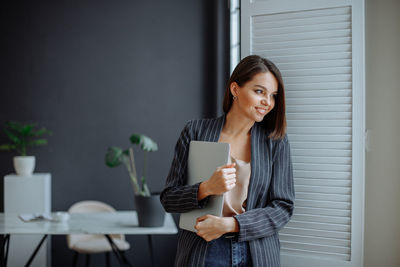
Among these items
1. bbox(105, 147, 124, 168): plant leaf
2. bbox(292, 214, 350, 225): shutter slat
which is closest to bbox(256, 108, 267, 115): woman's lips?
bbox(292, 214, 350, 225): shutter slat

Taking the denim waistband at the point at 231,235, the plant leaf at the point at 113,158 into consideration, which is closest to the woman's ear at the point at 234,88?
the denim waistband at the point at 231,235

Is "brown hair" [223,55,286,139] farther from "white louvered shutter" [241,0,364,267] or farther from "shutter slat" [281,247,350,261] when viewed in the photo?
"shutter slat" [281,247,350,261]

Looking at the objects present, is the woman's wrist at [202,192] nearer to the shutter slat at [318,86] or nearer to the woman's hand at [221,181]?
the woman's hand at [221,181]

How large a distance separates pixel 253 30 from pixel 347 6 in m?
0.45

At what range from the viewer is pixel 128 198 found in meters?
3.81

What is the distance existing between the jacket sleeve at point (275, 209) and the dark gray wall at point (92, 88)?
228 cm

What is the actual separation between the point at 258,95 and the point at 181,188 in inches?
19.2

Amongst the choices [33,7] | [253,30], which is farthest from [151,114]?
[253,30]

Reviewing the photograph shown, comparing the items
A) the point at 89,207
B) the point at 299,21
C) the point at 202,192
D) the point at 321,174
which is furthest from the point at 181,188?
the point at 89,207

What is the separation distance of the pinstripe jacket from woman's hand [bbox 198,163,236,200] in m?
0.07

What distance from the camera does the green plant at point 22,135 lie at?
3543 mm

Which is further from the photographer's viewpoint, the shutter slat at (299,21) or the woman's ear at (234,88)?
the shutter slat at (299,21)

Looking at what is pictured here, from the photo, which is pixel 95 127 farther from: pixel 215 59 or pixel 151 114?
pixel 215 59

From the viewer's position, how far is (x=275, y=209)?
57.5 inches
